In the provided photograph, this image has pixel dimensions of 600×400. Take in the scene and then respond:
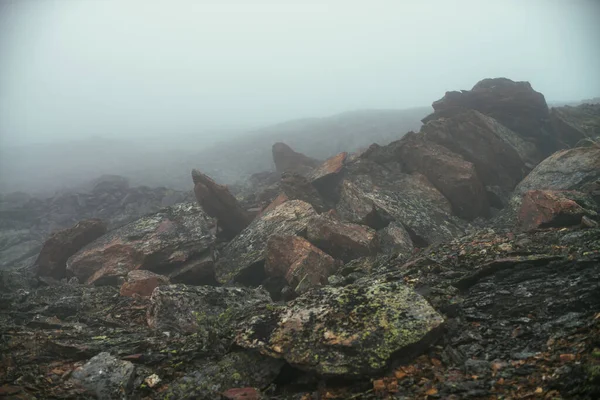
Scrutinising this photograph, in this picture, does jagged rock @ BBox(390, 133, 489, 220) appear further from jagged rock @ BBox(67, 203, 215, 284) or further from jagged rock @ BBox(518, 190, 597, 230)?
jagged rock @ BBox(67, 203, 215, 284)

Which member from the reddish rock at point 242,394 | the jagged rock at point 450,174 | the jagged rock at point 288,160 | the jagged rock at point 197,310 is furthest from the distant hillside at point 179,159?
the reddish rock at point 242,394

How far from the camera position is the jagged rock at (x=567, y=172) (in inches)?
663

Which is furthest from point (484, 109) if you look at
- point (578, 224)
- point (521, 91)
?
point (578, 224)

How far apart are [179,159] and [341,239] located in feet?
377

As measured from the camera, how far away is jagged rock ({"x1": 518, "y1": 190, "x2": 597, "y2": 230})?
12016mm

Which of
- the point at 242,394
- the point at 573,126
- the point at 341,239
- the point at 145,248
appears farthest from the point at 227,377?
the point at 573,126

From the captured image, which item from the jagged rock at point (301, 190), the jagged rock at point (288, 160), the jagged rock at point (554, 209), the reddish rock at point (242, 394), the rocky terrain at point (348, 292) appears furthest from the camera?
the jagged rock at point (288, 160)

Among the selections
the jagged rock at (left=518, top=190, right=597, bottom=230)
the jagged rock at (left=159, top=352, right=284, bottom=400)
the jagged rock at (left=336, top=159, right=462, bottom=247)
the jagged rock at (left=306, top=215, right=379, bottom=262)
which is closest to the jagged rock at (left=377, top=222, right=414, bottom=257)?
the jagged rock at (left=306, top=215, right=379, bottom=262)

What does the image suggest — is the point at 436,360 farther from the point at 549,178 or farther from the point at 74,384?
the point at 549,178

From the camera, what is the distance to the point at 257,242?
17.6 m

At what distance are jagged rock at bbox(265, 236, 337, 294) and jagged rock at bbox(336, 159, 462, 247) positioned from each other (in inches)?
201

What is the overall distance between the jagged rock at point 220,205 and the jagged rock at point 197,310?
9.68 metres

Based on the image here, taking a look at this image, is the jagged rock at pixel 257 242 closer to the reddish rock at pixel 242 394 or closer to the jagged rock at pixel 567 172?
the reddish rock at pixel 242 394

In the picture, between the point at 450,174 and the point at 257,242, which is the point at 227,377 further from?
the point at 450,174
